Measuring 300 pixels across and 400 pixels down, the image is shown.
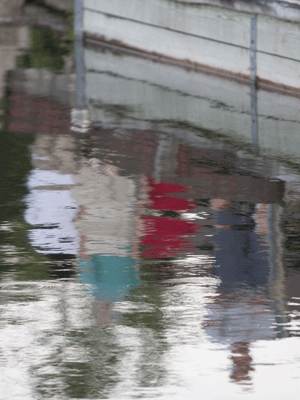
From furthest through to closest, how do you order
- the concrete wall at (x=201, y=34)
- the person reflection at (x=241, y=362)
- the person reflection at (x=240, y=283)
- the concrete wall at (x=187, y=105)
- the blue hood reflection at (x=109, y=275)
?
the concrete wall at (x=201, y=34) → the concrete wall at (x=187, y=105) → the blue hood reflection at (x=109, y=275) → the person reflection at (x=240, y=283) → the person reflection at (x=241, y=362)

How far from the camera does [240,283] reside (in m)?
4.17

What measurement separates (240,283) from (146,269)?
0.55 meters

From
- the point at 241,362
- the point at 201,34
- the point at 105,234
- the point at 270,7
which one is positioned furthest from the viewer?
the point at 201,34

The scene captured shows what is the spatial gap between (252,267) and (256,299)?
17.7 inches

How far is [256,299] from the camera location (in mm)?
3973

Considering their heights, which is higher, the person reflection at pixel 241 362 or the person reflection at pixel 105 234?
the person reflection at pixel 105 234

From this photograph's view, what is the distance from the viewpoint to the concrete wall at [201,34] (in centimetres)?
904

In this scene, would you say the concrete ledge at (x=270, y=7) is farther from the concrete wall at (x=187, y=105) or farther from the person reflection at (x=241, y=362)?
the person reflection at (x=241, y=362)

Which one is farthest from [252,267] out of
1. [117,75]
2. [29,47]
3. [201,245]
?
[29,47]

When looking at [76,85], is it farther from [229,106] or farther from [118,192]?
[118,192]

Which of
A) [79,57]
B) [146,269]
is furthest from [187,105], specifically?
[146,269]

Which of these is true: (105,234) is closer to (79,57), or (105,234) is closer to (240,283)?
(240,283)

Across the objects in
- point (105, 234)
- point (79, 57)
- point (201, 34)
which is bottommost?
point (105, 234)

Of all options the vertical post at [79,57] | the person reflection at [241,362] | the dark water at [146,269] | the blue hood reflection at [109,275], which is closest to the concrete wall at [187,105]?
the vertical post at [79,57]
